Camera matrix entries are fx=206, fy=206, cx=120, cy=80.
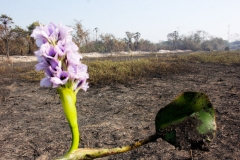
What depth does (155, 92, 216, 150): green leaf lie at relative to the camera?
626 mm

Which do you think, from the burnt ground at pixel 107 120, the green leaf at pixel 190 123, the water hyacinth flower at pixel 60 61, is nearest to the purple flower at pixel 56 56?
the water hyacinth flower at pixel 60 61

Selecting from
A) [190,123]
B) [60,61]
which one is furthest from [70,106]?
[190,123]

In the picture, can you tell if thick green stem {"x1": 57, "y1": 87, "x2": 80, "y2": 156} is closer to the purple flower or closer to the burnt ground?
the purple flower

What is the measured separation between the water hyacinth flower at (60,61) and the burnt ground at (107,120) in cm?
177

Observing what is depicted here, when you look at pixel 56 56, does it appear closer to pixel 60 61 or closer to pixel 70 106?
pixel 60 61

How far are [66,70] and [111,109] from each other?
11.2 ft

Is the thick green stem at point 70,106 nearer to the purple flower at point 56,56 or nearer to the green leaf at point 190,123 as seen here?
the purple flower at point 56,56

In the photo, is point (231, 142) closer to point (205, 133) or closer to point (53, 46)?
point (205, 133)

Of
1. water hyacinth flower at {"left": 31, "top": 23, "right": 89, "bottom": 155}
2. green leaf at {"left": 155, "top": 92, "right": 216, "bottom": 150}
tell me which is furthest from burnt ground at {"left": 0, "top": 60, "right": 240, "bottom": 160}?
water hyacinth flower at {"left": 31, "top": 23, "right": 89, "bottom": 155}

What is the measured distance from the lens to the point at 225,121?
3.08 meters

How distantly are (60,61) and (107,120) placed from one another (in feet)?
9.46

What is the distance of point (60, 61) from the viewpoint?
0.57 metres

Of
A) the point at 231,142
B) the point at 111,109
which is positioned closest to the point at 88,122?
the point at 111,109

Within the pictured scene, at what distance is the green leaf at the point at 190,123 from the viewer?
2.05ft
